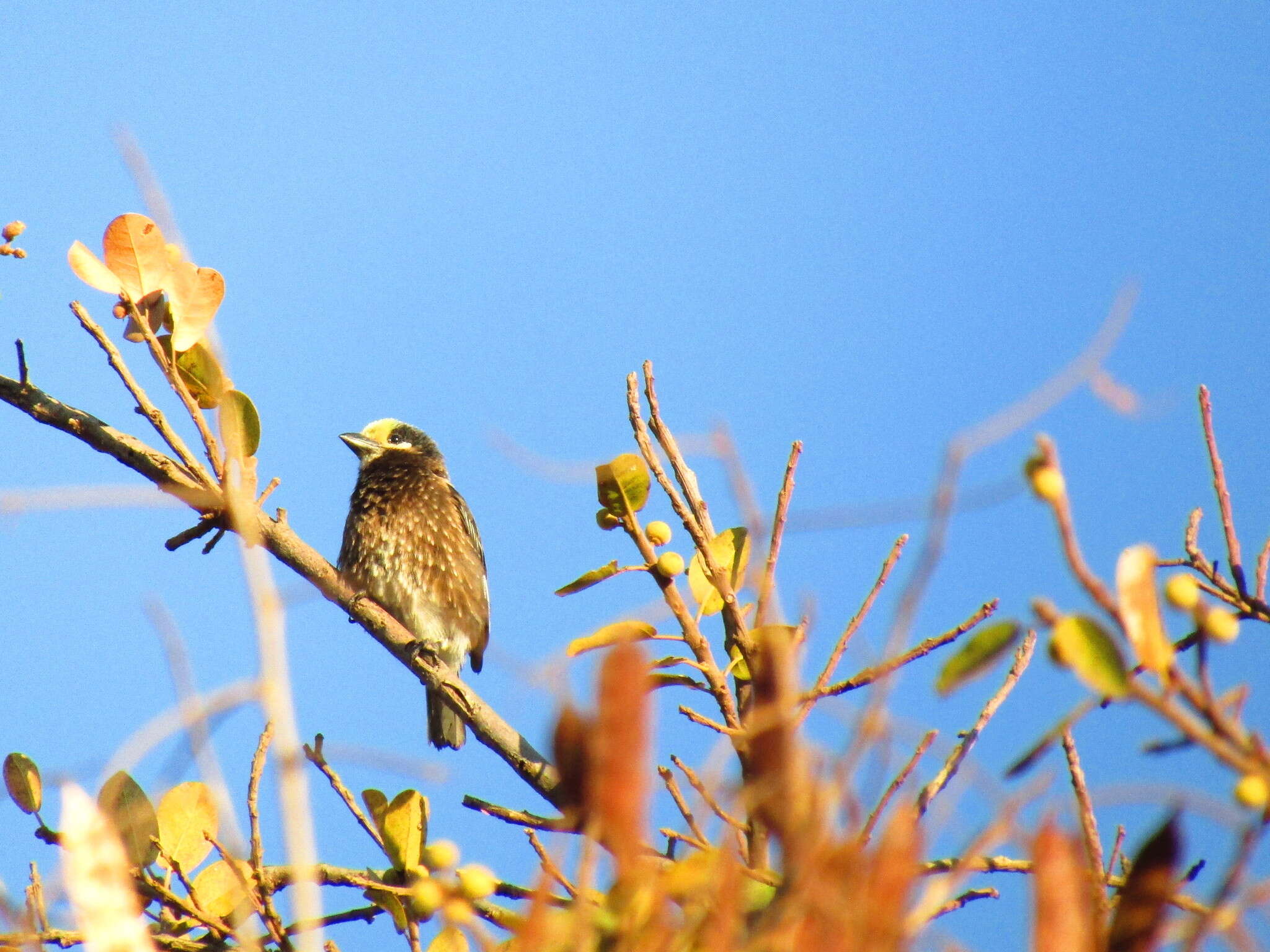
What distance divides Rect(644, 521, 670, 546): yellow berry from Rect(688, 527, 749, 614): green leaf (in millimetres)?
72

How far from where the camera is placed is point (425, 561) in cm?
576

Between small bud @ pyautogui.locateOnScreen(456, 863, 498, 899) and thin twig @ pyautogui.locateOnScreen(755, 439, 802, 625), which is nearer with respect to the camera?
small bud @ pyautogui.locateOnScreen(456, 863, 498, 899)

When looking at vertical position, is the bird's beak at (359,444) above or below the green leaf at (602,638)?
above

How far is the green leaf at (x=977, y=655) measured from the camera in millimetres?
875

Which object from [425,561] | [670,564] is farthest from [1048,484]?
[425,561]

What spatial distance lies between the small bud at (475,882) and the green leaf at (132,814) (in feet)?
4.22

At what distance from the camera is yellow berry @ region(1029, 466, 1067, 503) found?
2.54 ft

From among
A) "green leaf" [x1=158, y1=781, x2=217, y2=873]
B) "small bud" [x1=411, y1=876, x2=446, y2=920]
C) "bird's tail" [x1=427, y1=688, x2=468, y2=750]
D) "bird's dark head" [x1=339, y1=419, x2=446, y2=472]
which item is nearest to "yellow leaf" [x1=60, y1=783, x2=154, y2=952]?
"small bud" [x1=411, y1=876, x2=446, y2=920]

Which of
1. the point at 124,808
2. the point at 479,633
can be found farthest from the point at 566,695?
the point at 479,633

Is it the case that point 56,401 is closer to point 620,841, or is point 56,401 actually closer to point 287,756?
point 287,756

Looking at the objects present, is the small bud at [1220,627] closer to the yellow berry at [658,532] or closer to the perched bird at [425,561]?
the yellow berry at [658,532]

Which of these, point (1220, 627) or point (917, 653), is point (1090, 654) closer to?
point (1220, 627)

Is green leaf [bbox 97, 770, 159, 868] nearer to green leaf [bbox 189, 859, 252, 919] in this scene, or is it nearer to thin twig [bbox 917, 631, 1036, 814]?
green leaf [bbox 189, 859, 252, 919]

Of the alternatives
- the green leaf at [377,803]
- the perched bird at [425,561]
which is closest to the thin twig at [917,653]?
the green leaf at [377,803]
